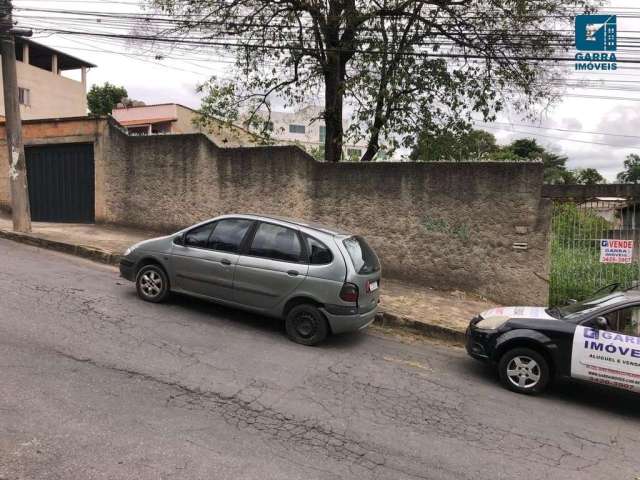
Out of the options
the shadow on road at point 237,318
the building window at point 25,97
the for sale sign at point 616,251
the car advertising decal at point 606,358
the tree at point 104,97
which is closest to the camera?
the car advertising decal at point 606,358

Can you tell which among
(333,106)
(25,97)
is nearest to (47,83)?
(25,97)

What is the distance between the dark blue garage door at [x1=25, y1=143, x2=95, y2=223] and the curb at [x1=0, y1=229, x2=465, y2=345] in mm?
2438

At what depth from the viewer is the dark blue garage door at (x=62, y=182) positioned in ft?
42.5

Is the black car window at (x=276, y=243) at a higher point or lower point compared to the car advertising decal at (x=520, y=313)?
higher

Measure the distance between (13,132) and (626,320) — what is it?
473 inches

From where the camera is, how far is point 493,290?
28.6 ft

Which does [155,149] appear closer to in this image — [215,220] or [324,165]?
[324,165]

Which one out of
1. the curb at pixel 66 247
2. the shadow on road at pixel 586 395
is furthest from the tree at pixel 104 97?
the shadow on road at pixel 586 395

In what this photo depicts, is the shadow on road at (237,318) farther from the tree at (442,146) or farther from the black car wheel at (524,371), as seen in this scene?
the tree at (442,146)

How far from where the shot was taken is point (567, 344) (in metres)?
5.12

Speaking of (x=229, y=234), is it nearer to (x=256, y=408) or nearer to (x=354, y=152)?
(x=256, y=408)

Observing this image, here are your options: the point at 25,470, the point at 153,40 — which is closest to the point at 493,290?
the point at 25,470

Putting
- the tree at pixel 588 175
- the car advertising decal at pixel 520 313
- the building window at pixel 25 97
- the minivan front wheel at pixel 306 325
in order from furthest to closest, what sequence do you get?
the tree at pixel 588 175 → the building window at pixel 25 97 → the minivan front wheel at pixel 306 325 → the car advertising decal at pixel 520 313

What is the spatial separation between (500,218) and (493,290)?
1317 mm
